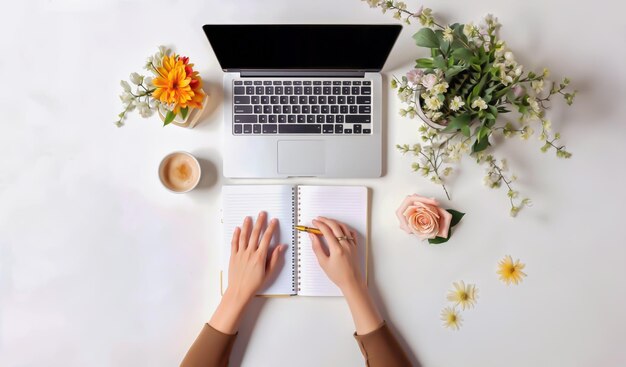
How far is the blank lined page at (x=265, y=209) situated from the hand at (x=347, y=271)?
3.0 inches

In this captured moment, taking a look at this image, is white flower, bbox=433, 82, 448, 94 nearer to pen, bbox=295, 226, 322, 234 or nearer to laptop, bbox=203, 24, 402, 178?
laptop, bbox=203, 24, 402, 178

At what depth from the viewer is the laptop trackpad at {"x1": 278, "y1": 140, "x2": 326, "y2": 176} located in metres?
0.91

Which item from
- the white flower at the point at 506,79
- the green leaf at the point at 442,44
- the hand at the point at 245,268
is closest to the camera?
the white flower at the point at 506,79

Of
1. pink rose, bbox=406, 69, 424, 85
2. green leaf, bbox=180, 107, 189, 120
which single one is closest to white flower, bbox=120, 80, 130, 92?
green leaf, bbox=180, 107, 189, 120

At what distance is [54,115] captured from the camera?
3.11 ft

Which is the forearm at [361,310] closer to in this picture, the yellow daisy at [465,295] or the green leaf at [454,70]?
the yellow daisy at [465,295]

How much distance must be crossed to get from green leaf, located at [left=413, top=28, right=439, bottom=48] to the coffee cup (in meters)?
0.54

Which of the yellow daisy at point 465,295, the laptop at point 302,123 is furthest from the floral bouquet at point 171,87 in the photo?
the yellow daisy at point 465,295

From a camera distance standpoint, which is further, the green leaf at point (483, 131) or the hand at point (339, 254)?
the hand at point (339, 254)

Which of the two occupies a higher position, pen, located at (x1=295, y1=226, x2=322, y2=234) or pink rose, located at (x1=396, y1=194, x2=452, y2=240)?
pink rose, located at (x1=396, y1=194, x2=452, y2=240)

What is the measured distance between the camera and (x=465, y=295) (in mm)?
934

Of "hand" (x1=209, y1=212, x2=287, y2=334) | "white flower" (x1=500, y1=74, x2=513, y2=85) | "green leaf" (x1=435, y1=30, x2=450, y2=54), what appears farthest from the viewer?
"hand" (x1=209, y1=212, x2=287, y2=334)

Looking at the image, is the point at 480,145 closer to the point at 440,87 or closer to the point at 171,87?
the point at 440,87

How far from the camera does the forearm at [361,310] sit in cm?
89
